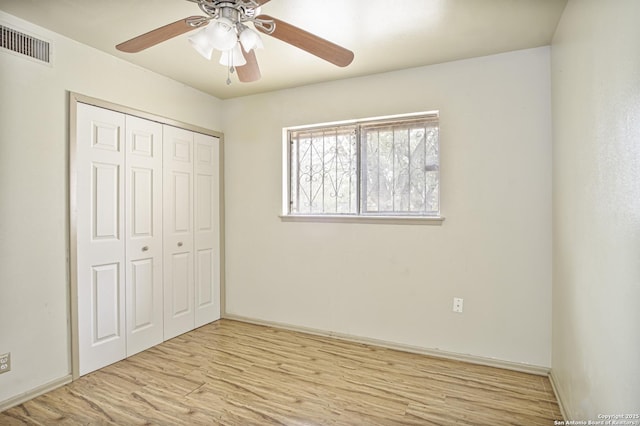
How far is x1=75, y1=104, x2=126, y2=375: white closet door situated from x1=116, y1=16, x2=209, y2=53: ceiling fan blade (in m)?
1.04

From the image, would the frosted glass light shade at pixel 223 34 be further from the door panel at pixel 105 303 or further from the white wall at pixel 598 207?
the door panel at pixel 105 303

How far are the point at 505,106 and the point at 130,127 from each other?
287cm

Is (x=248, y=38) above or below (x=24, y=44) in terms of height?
below

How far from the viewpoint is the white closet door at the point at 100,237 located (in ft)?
8.24

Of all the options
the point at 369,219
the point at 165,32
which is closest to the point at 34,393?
the point at 165,32

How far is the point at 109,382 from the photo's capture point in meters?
2.42

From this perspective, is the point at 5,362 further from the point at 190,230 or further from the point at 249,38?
the point at 249,38

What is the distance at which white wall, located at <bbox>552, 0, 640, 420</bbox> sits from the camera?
1.15m

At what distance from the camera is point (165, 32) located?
1681 mm

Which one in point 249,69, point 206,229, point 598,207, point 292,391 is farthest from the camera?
point 206,229

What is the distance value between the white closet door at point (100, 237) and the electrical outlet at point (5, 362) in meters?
0.40

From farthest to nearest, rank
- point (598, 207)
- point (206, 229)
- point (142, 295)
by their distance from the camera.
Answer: point (206, 229)
point (142, 295)
point (598, 207)

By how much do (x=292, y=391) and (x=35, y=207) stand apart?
2.00 metres

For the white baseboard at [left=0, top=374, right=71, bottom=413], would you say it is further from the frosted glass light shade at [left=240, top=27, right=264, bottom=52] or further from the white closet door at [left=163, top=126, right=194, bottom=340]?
the frosted glass light shade at [left=240, top=27, right=264, bottom=52]
